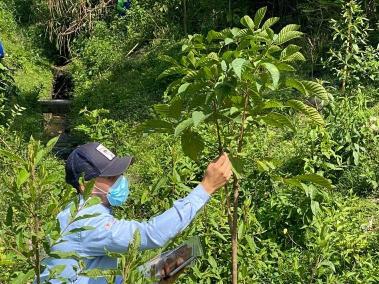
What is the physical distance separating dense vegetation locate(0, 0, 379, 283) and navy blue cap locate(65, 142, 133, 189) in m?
0.17

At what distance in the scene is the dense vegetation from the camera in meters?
2.25

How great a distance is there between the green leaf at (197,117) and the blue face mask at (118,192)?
0.62m

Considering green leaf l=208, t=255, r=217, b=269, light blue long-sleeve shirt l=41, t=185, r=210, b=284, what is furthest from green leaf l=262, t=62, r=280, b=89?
green leaf l=208, t=255, r=217, b=269

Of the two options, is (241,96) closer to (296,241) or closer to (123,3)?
(296,241)

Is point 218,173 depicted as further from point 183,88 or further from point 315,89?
point 315,89

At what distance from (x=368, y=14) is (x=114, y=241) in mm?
6439

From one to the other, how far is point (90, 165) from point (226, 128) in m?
2.01

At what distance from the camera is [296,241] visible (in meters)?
4.41

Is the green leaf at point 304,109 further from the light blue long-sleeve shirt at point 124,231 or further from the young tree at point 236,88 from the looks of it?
the light blue long-sleeve shirt at point 124,231

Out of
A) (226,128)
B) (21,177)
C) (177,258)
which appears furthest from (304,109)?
(226,128)

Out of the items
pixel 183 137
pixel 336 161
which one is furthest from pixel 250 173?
pixel 183 137

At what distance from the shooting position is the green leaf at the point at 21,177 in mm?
1628

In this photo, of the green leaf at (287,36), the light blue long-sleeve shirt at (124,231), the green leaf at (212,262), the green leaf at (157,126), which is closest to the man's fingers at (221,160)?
the light blue long-sleeve shirt at (124,231)

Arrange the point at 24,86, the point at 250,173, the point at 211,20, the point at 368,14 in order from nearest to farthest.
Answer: the point at 250,173, the point at 368,14, the point at 211,20, the point at 24,86
